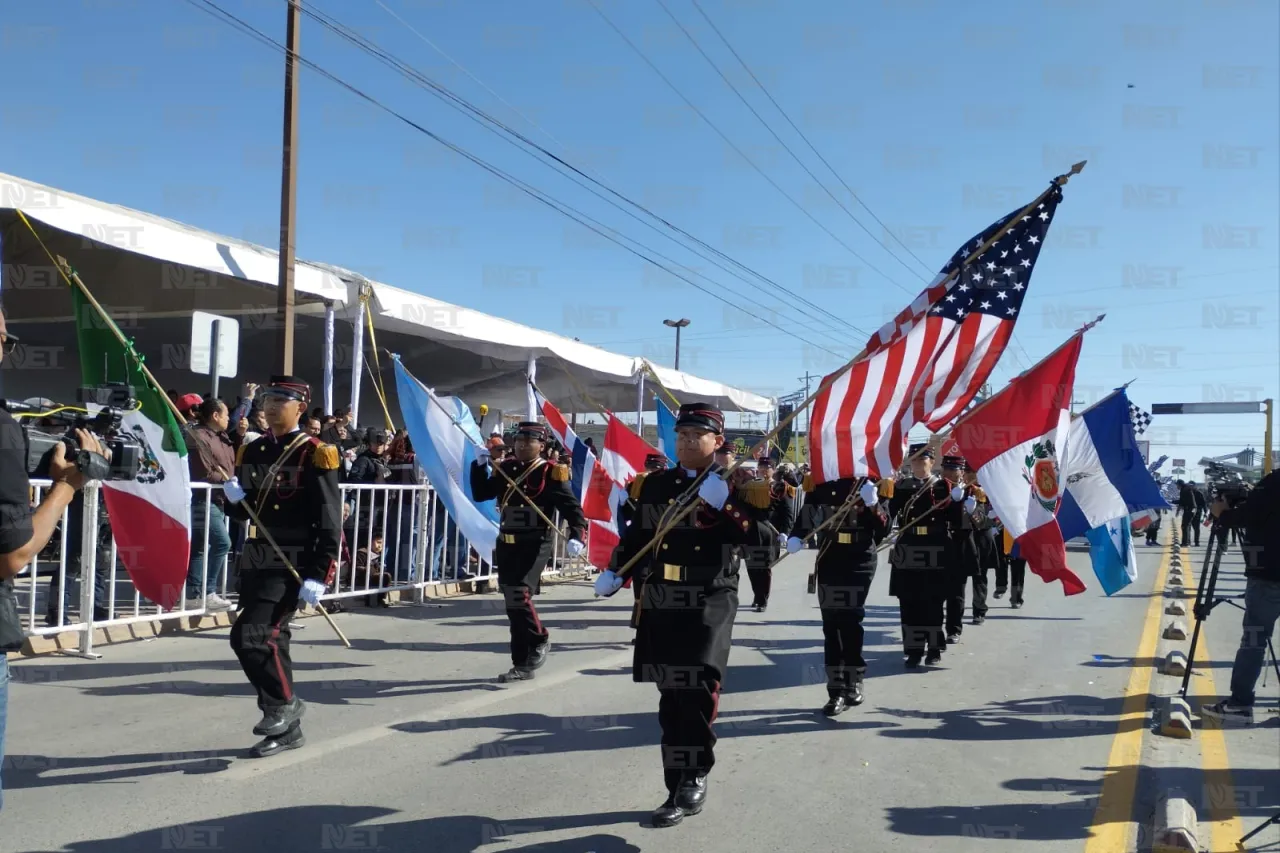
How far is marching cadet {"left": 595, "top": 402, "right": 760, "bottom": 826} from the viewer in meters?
4.49

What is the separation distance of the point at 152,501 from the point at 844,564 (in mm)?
4879

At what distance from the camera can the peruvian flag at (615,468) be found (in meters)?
10.5

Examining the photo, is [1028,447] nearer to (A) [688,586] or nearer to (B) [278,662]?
(A) [688,586]

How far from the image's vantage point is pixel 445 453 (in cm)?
929

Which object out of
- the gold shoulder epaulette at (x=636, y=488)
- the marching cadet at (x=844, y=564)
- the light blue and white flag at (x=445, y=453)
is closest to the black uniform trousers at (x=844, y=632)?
the marching cadet at (x=844, y=564)

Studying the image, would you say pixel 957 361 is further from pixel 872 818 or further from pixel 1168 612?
pixel 1168 612

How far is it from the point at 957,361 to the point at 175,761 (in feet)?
17.5

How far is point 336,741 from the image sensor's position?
18.0ft

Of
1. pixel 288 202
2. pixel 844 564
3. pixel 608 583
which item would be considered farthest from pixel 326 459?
pixel 288 202

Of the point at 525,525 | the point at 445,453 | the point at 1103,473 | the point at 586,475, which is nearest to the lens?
the point at 525,525

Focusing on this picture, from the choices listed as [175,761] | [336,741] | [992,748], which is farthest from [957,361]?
[175,761]

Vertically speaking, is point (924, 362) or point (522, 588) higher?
point (924, 362)

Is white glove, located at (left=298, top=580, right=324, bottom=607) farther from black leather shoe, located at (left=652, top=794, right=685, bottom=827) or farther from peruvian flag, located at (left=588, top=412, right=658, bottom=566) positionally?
peruvian flag, located at (left=588, top=412, right=658, bottom=566)

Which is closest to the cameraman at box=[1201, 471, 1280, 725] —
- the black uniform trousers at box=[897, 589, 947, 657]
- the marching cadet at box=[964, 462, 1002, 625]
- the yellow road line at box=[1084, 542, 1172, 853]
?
the yellow road line at box=[1084, 542, 1172, 853]
